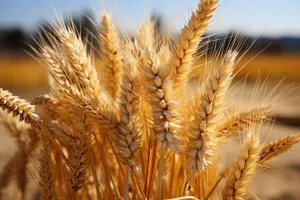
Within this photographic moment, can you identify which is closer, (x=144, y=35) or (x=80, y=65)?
(x=80, y=65)

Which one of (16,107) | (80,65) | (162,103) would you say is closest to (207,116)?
(162,103)

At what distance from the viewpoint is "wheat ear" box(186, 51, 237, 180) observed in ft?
2.49

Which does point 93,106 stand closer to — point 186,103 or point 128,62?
point 128,62

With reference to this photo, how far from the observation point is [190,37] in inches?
31.7

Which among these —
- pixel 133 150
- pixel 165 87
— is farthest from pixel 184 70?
pixel 133 150

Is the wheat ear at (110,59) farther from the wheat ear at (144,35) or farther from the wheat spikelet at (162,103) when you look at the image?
the wheat spikelet at (162,103)

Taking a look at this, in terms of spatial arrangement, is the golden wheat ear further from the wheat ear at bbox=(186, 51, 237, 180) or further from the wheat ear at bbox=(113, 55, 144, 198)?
the wheat ear at bbox=(186, 51, 237, 180)

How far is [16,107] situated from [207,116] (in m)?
0.43

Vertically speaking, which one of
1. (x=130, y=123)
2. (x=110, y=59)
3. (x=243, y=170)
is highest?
(x=110, y=59)

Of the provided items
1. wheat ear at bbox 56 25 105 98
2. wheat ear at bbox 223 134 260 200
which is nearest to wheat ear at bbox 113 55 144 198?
wheat ear at bbox 56 25 105 98

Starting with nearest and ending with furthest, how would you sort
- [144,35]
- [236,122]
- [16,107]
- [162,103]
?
1. [162,103]
2. [16,107]
3. [236,122]
4. [144,35]

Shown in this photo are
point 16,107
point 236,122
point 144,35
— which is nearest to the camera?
point 16,107

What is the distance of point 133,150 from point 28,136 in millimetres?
563

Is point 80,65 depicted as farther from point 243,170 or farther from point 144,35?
point 243,170
